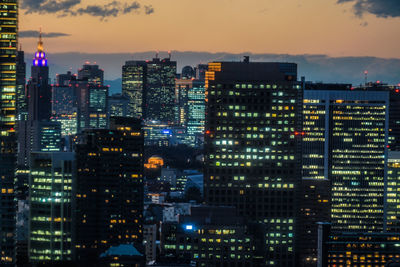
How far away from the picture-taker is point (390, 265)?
12662cm

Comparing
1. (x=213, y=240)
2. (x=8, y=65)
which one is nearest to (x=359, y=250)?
(x=213, y=240)

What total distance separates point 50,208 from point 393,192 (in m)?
71.6

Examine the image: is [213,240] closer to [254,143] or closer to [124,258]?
[124,258]

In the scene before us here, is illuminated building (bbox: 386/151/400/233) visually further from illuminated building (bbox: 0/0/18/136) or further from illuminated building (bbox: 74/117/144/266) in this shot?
illuminated building (bbox: 0/0/18/136)

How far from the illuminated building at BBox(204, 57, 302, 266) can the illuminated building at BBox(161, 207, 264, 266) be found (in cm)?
1286

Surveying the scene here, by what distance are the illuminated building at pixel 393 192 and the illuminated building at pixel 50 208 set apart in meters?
67.4

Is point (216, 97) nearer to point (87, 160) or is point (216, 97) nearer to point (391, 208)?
point (87, 160)

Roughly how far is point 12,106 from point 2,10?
10.2 meters

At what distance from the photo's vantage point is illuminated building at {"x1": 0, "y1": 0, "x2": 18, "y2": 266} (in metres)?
120

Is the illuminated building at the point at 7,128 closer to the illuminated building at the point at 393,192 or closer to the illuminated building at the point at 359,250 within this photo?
the illuminated building at the point at 359,250

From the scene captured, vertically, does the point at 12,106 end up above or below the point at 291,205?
above

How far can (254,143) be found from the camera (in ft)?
481

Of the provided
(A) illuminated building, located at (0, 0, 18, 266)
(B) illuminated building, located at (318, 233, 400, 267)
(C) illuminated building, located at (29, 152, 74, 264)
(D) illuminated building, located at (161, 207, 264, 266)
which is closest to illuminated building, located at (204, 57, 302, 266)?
(B) illuminated building, located at (318, 233, 400, 267)

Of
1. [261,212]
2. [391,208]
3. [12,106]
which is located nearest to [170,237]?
[261,212]
